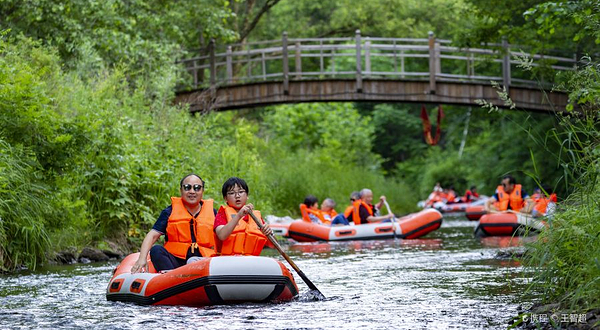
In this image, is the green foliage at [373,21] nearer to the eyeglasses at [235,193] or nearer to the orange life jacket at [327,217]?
the orange life jacket at [327,217]

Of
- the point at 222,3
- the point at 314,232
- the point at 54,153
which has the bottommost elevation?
the point at 314,232

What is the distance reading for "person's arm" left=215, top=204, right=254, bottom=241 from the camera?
7.73 m

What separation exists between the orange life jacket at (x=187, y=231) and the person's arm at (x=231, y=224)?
0.15 metres

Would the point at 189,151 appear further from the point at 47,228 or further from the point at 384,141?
the point at 384,141

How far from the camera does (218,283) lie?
7.39 m

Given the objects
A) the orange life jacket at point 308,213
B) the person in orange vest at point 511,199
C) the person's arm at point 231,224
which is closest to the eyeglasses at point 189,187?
the person's arm at point 231,224

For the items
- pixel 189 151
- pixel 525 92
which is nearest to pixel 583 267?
pixel 189 151

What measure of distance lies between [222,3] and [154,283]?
725 inches

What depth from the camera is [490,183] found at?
3606cm

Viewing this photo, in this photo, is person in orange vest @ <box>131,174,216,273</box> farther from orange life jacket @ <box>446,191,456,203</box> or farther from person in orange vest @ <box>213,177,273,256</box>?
orange life jacket @ <box>446,191,456,203</box>

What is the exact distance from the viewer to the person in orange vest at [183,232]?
26.8ft

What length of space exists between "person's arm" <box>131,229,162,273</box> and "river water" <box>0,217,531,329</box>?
1.16ft

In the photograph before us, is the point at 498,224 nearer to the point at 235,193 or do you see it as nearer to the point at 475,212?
the point at 475,212

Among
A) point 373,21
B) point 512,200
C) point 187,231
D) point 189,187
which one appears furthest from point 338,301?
point 373,21
